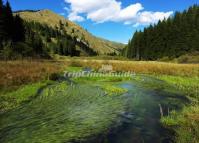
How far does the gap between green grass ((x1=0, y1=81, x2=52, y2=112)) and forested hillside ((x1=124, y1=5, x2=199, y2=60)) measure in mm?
75933

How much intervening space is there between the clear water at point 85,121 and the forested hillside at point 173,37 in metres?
74.8

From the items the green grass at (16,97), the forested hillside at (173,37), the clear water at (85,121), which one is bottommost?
the clear water at (85,121)

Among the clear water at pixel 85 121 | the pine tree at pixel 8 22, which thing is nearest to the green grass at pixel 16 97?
the clear water at pixel 85 121

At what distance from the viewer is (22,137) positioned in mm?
10375

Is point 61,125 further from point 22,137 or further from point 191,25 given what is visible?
point 191,25

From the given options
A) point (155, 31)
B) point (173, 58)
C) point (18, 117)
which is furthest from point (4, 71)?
point (155, 31)

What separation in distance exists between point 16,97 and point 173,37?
280ft

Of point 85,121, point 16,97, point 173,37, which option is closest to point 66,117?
point 85,121

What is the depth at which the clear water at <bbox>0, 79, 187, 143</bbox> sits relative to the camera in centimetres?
1064

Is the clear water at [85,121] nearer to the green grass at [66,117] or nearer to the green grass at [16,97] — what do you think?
the green grass at [66,117]

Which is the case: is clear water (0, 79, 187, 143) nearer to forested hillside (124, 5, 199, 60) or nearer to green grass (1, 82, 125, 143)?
green grass (1, 82, 125, 143)

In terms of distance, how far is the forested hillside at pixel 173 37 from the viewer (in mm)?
89875

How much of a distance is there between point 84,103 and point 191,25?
8372cm

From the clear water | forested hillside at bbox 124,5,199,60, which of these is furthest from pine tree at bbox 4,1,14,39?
the clear water
